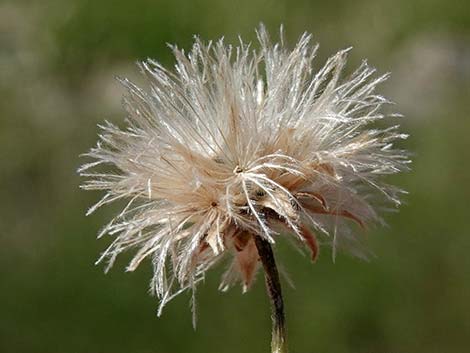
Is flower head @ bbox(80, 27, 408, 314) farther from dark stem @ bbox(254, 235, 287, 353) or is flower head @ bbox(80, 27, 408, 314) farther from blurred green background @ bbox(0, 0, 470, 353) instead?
blurred green background @ bbox(0, 0, 470, 353)

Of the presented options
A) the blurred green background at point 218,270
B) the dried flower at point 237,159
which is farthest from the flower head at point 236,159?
the blurred green background at point 218,270

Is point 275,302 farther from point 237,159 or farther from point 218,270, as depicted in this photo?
point 218,270

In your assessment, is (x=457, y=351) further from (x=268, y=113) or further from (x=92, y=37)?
(x=268, y=113)

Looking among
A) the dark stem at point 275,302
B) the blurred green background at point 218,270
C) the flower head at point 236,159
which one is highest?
the blurred green background at point 218,270

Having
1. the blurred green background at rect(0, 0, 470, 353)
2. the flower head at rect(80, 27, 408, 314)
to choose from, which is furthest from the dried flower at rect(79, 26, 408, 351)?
the blurred green background at rect(0, 0, 470, 353)

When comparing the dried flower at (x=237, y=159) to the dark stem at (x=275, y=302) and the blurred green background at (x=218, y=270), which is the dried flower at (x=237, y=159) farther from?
the blurred green background at (x=218, y=270)

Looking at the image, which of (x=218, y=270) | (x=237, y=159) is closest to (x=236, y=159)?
(x=237, y=159)

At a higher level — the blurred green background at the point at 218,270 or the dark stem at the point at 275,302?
the blurred green background at the point at 218,270
